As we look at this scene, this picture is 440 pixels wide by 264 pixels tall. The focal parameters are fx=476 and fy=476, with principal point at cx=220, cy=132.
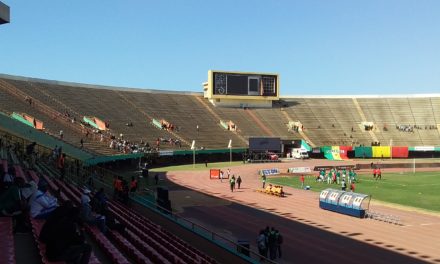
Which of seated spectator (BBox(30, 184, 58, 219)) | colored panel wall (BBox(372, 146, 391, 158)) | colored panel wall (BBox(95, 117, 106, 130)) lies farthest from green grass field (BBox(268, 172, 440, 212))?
colored panel wall (BBox(372, 146, 391, 158))

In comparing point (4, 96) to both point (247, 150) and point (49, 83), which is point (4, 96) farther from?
point (247, 150)

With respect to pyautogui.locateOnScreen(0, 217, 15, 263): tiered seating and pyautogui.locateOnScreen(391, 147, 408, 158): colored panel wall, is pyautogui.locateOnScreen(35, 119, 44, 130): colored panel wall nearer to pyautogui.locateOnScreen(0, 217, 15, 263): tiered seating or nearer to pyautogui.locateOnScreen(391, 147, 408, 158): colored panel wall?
pyautogui.locateOnScreen(0, 217, 15, 263): tiered seating

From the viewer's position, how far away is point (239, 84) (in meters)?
85.6

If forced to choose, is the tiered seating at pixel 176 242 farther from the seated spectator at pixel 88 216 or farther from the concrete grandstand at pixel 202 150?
the seated spectator at pixel 88 216

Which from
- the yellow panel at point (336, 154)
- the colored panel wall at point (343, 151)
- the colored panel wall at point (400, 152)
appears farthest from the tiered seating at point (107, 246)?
the colored panel wall at point (400, 152)

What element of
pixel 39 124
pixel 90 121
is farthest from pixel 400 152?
pixel 39 124

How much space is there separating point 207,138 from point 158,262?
64.1 meters

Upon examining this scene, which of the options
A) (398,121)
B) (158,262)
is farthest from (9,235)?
(398,121)

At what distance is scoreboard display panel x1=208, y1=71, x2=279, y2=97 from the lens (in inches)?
3324

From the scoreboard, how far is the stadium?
0.71 ft

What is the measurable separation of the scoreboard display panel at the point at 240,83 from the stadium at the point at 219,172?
217mm

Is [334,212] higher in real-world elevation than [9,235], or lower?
lower

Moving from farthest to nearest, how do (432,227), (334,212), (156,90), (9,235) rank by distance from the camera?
(156,90) < (334,212) < (432,227) < (9,235)

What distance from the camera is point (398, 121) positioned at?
300 ft
